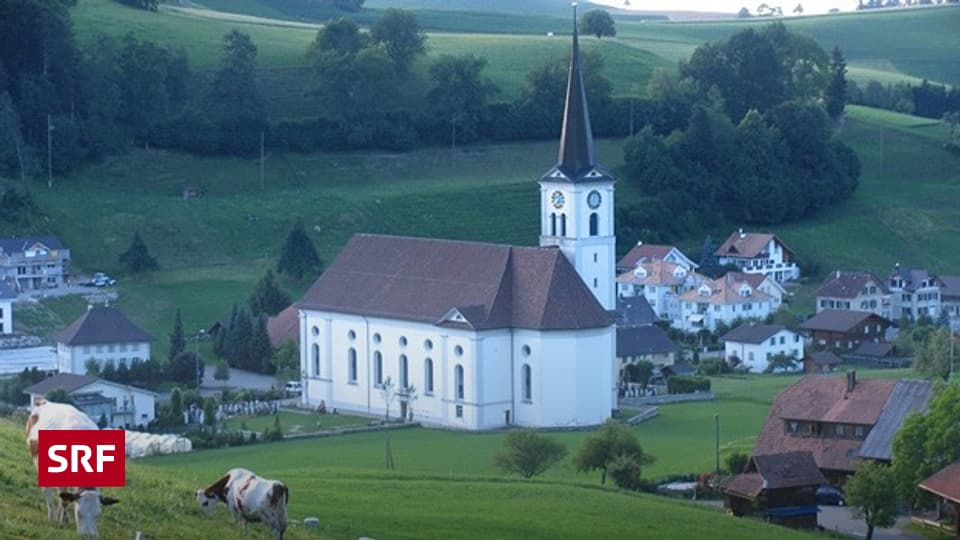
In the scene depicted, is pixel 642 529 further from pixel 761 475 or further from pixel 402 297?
pixel 402 297

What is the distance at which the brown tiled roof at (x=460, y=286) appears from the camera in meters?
55.2

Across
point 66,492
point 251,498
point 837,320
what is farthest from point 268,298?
point 66,492

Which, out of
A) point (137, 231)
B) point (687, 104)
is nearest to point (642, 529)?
point (137, 231)

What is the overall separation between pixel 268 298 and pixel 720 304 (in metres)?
15.4

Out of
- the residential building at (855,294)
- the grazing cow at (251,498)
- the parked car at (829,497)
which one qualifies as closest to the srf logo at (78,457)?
the grazing cow at (251,498)

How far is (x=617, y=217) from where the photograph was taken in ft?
278

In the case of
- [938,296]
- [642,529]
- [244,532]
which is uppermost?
[244,532]

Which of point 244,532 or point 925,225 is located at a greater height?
point 244,532

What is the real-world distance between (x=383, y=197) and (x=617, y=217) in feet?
28.9

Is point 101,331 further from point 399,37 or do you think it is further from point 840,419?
point 399,37

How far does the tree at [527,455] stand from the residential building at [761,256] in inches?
1495

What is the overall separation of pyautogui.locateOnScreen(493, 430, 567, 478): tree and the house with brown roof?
4.37 m

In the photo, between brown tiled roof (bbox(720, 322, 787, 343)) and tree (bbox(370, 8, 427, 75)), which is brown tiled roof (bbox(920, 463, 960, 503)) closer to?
brown tiled roof (bbox(720, 322, 787, 343))

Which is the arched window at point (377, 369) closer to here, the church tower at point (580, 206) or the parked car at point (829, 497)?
the church tower at point (580, 206)
